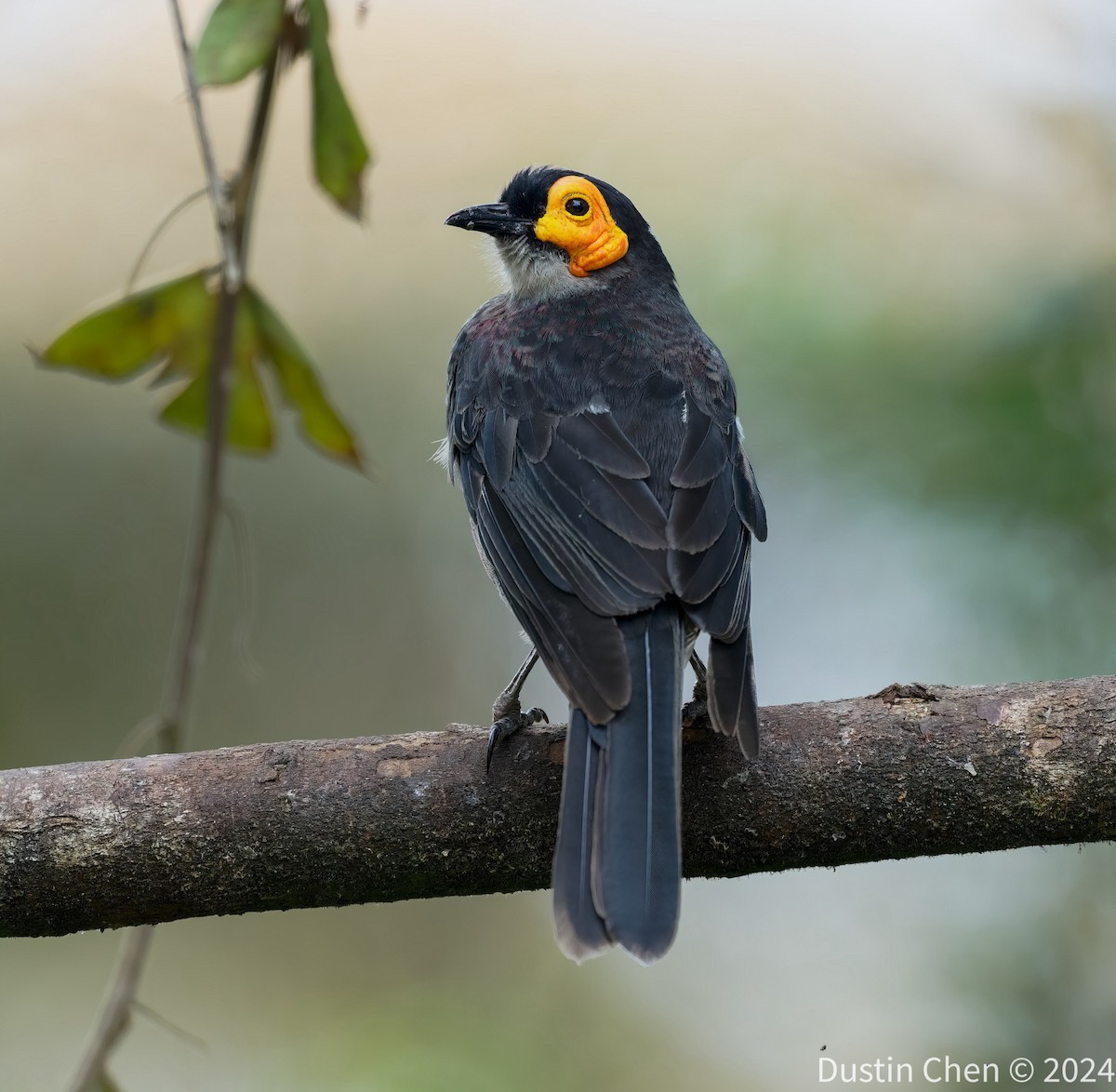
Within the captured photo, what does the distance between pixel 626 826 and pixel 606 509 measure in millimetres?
959

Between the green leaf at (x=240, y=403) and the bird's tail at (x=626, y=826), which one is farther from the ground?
the green leaf at (x=240, y=403)

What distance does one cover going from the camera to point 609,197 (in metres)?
4.69

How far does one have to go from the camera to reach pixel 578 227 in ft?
15.1

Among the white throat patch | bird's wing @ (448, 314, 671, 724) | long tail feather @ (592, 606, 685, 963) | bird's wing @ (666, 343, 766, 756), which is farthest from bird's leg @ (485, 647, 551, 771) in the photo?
the white throat patch

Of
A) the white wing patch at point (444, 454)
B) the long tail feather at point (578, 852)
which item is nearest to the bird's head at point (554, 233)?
the white wing patch at point (444, 454)

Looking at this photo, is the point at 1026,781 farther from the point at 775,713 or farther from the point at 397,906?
the point at 397,906

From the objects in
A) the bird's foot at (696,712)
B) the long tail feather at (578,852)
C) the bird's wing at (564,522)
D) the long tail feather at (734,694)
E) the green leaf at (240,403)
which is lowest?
the long tail feather at (578,852)

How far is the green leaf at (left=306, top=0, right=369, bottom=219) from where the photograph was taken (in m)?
3.48

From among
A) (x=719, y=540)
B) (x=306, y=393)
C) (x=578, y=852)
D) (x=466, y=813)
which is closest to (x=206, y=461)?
(x=306, y=393)

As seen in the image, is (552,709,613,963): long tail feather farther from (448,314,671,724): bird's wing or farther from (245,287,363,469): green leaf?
(245,287,363,469): green leaf

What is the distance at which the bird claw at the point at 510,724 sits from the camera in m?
3.10

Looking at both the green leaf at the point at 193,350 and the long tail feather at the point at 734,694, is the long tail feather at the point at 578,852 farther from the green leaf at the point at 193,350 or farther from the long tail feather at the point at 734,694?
the green leaf at the point at 193,350

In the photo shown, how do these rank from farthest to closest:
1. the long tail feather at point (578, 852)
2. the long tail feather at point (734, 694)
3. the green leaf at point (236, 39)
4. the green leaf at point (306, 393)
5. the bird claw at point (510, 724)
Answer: the green leaf at point (306, 393)
the green leaf at point (236, 39)
the bird claw at point (510, 724)
the long tail feather at point (734, 694)
the long tail feather at point (578, 852)

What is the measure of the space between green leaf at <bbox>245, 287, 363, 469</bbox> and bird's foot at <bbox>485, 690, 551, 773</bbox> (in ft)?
2.49
